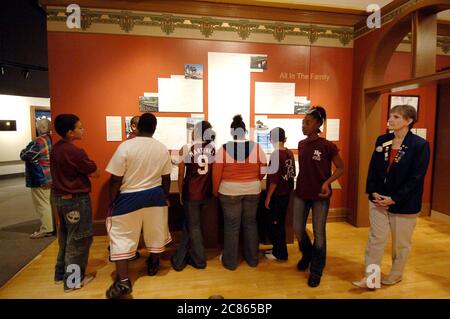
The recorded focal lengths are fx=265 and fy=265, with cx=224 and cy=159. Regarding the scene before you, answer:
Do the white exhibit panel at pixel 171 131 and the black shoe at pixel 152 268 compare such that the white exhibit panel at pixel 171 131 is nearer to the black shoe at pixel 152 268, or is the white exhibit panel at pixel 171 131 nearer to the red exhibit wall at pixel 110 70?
the red exhibit wall at pixel 110 70

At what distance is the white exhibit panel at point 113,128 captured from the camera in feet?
11.5

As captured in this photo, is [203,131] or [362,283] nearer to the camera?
[362,283]

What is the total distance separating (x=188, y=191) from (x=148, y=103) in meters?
1.59

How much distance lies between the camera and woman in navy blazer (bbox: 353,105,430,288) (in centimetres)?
210

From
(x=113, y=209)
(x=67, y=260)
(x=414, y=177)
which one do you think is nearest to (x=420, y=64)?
(x=414, y=177)

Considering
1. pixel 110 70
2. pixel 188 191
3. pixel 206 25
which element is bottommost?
pixel 188 191

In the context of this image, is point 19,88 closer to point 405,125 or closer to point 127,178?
point 127,178

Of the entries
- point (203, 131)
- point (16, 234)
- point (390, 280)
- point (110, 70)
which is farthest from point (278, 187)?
point (16, 234)

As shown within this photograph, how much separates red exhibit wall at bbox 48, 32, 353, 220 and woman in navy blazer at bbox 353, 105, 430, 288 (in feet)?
6.32

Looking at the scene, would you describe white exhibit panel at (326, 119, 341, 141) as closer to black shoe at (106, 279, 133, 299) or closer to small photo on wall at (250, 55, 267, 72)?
small photo on wall at (250, 55, 267, 72)

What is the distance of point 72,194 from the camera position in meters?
2.19

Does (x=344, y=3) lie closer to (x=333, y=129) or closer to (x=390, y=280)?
(x=333, y=129)

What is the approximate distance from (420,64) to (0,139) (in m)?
9.44

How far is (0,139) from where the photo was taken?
24.1ft
